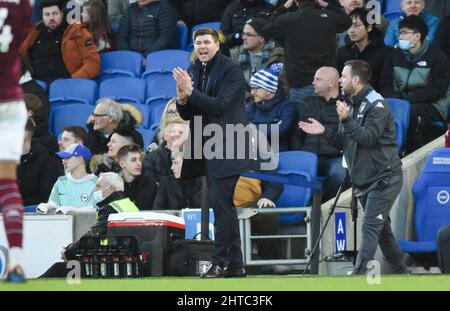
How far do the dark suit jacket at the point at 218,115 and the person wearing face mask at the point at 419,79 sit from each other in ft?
12.2

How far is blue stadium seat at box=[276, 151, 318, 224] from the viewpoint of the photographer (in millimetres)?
13084

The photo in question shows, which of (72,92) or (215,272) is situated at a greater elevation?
(72,92)

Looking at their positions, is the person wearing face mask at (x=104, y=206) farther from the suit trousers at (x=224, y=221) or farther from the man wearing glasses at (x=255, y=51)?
the man wearing glasses at (x=255, y=51)

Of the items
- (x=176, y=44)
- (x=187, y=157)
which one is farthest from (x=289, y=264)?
(x=176, y=44)

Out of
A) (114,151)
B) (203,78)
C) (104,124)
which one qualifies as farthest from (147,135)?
(203,78)

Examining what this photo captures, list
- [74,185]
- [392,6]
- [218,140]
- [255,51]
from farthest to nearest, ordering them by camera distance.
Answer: [392,6], [255,51], [74,185], [218,140]

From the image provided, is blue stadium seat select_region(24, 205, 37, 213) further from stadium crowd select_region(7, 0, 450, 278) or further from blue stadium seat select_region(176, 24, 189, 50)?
blue stadium seat select_region(176, 24, 189, 50)

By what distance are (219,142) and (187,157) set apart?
528mm

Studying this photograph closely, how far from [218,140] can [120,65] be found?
259 inches

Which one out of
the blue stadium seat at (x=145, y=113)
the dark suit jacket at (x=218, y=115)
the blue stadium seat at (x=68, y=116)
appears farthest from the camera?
the blue stadium seat at (x=68, y=116)

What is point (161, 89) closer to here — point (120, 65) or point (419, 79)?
point (120, 65)

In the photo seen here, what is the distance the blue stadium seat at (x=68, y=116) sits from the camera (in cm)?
1538

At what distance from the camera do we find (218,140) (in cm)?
991

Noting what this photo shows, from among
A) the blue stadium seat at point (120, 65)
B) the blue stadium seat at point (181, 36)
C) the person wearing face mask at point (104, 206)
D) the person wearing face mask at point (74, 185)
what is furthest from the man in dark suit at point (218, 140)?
the blue stadium seat at point (181, 36)
